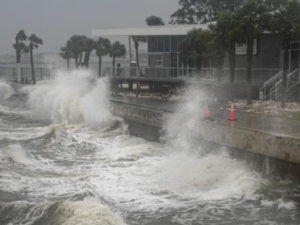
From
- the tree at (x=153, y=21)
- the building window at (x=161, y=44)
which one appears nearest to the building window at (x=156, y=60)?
the building window at (x=161, y=44)

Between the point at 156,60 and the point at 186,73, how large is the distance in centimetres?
556

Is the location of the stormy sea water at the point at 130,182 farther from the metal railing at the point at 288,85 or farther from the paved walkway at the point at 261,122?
the metal railing at the point at 288,85

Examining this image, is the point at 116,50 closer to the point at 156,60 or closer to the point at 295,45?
the point at 156,60

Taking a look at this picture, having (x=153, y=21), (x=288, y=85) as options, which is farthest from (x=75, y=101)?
(x=153, y=21)

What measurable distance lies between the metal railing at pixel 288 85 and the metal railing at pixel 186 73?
1.41 meters

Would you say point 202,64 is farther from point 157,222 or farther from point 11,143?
point 157,222

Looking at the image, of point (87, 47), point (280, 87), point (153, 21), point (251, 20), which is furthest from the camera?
point (153, 21)

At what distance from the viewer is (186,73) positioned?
1204 inches

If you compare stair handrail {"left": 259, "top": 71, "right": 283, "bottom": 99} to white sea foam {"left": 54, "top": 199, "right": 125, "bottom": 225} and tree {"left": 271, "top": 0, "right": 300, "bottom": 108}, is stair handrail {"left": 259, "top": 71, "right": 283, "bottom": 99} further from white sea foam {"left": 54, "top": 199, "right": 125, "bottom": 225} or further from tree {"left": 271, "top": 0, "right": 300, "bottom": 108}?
white sea foam {"left": 54, "top": 199, "right": 125, "bottom": 225}

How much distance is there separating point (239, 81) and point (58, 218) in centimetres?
1738

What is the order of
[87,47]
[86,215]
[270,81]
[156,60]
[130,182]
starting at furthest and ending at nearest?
[87,47] → [156,60] → [270,81] → [130,182] → [86,215]

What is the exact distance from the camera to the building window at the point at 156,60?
3536cm

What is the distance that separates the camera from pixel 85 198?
38.6ft

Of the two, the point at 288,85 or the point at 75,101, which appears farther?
the point at 75,101
